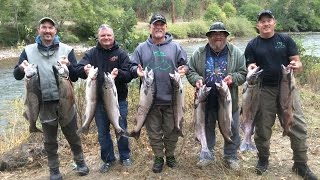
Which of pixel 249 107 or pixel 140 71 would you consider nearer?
pixel 140 71

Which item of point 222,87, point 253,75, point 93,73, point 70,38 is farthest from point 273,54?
point 70,38

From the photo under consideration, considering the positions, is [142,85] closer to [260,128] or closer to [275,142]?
[260,128]

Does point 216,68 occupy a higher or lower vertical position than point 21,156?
higher

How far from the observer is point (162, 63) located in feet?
17.5

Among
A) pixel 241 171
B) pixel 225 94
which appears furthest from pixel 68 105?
pixel 241 171

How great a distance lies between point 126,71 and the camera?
5406mm

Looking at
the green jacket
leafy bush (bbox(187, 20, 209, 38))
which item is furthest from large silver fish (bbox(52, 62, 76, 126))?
leafy bush (bbox(187, 20, 209, 38))

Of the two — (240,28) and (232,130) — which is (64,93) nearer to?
(232,130)

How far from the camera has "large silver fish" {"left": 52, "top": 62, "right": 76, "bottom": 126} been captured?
5031 millimetres

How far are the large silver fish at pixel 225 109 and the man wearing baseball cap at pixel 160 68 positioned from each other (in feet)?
1.91

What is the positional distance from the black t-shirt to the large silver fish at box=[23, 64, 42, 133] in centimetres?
292

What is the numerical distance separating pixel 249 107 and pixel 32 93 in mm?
2910

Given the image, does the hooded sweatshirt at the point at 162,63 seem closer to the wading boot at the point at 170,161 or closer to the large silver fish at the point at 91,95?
the large silver fish at the point at 91,95

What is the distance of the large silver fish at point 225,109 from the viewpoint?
5.00m
